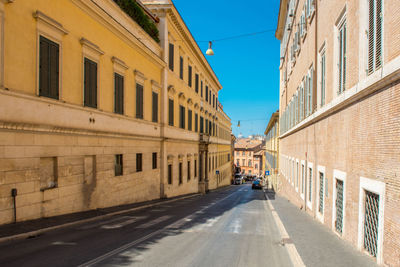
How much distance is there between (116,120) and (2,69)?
7216mm

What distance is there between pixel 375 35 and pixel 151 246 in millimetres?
7213

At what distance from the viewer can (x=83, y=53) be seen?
515 inches


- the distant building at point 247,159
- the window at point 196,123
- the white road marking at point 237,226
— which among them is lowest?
the distant building at point 247,159

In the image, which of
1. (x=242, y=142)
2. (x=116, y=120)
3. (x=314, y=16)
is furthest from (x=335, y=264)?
(x=242, y=142)

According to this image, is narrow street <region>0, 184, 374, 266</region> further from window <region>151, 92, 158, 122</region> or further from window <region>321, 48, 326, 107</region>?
window <region>151, 92, 158, 122</region>

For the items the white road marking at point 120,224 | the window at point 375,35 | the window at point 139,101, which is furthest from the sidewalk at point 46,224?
the window at point 375,35

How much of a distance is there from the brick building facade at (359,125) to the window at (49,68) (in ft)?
31.2

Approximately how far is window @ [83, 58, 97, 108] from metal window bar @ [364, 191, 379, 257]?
1107 cm

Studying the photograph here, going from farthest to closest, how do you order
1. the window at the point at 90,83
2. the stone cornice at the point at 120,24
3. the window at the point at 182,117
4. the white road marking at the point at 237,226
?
the window at the point at 182,117 < the stone cornice at the point at 120,24 < the window at the point at 90,83 < the white road marking at the point at 237,226

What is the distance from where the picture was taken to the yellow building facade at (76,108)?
374 inches

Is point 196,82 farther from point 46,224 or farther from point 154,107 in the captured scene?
point 46,224

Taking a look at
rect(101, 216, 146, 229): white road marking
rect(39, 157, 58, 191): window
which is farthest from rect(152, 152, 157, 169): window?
rect(39, 157, 58, 191): window

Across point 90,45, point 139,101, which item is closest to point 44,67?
point 90,45

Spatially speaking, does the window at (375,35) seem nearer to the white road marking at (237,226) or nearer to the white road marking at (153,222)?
the white road marking at (237,226)
